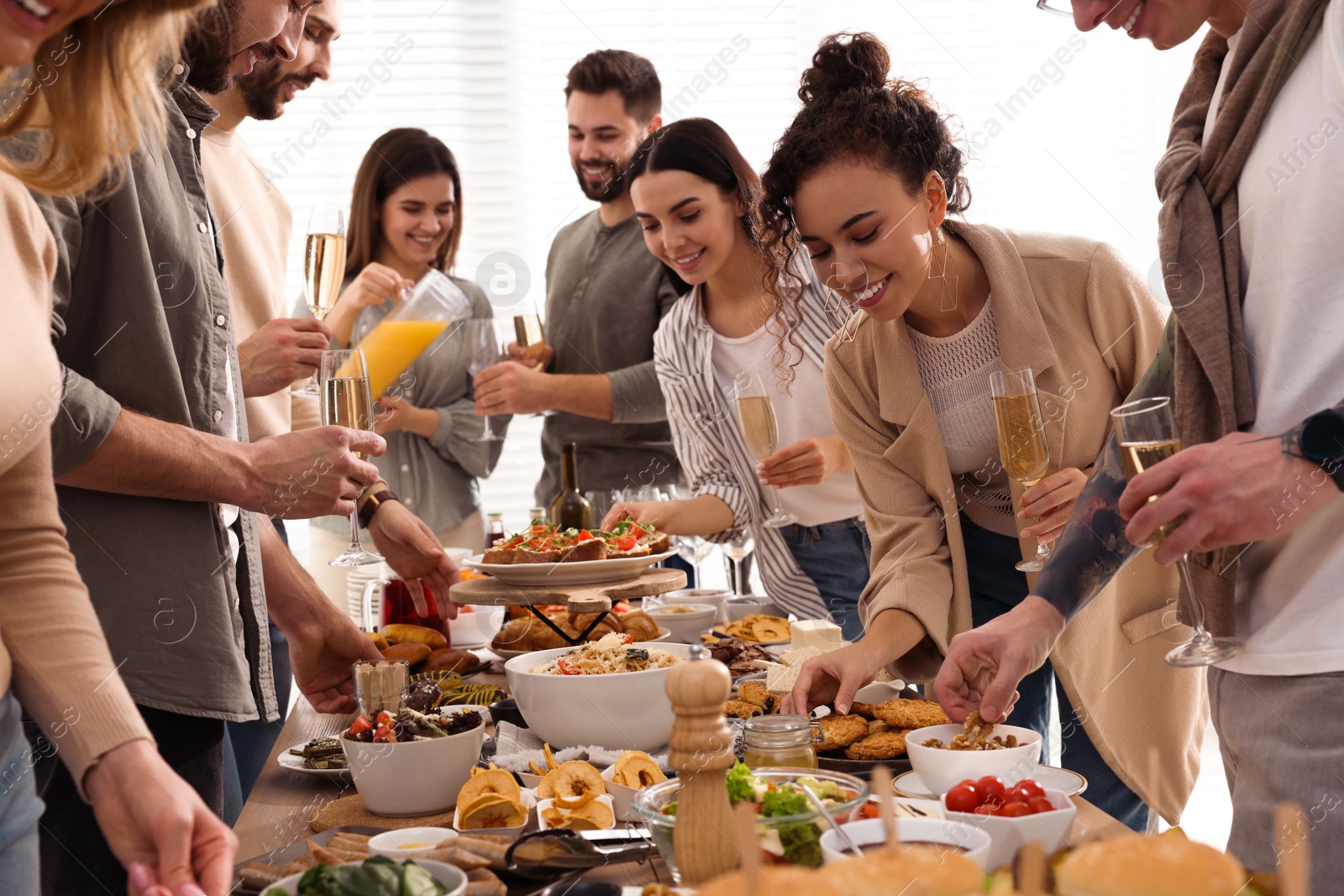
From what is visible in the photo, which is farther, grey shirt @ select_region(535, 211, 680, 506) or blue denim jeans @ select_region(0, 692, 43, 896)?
grey shirt @ select_region(535, 211, 680, 506)

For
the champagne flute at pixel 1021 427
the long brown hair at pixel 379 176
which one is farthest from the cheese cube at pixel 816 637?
the long brown hair at pixel 379 176

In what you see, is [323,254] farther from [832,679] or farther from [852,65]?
[832,679]

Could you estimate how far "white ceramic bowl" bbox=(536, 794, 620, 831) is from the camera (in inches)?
45.2

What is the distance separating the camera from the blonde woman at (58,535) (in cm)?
92

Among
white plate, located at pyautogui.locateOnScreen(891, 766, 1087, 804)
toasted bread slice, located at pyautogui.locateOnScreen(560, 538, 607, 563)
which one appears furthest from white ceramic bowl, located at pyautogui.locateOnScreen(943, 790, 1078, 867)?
toasted bread slice, located at pyautogui.locateOnScreen(560, 538, 607, 563)

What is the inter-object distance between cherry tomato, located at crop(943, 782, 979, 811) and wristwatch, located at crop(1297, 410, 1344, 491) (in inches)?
16.9

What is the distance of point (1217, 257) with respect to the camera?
4.12ft

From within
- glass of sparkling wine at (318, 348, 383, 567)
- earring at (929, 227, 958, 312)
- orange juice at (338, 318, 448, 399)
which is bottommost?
glass of sparkling wine at (318, 348, 383, 567)

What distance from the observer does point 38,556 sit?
1.05 metres

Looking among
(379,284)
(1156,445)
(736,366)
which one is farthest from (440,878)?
(379,284)

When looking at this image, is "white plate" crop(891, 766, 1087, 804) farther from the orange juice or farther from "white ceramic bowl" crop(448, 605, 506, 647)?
the orange juice

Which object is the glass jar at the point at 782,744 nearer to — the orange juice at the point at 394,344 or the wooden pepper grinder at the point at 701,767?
the wooden pepper grinder at the point at 701,767

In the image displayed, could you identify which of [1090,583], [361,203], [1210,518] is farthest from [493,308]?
[1210,518]

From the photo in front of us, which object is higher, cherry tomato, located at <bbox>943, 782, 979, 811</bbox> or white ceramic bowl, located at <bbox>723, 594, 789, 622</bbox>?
cherry tomato, located at <bbox>943, 782, 979, 811</bbox>
